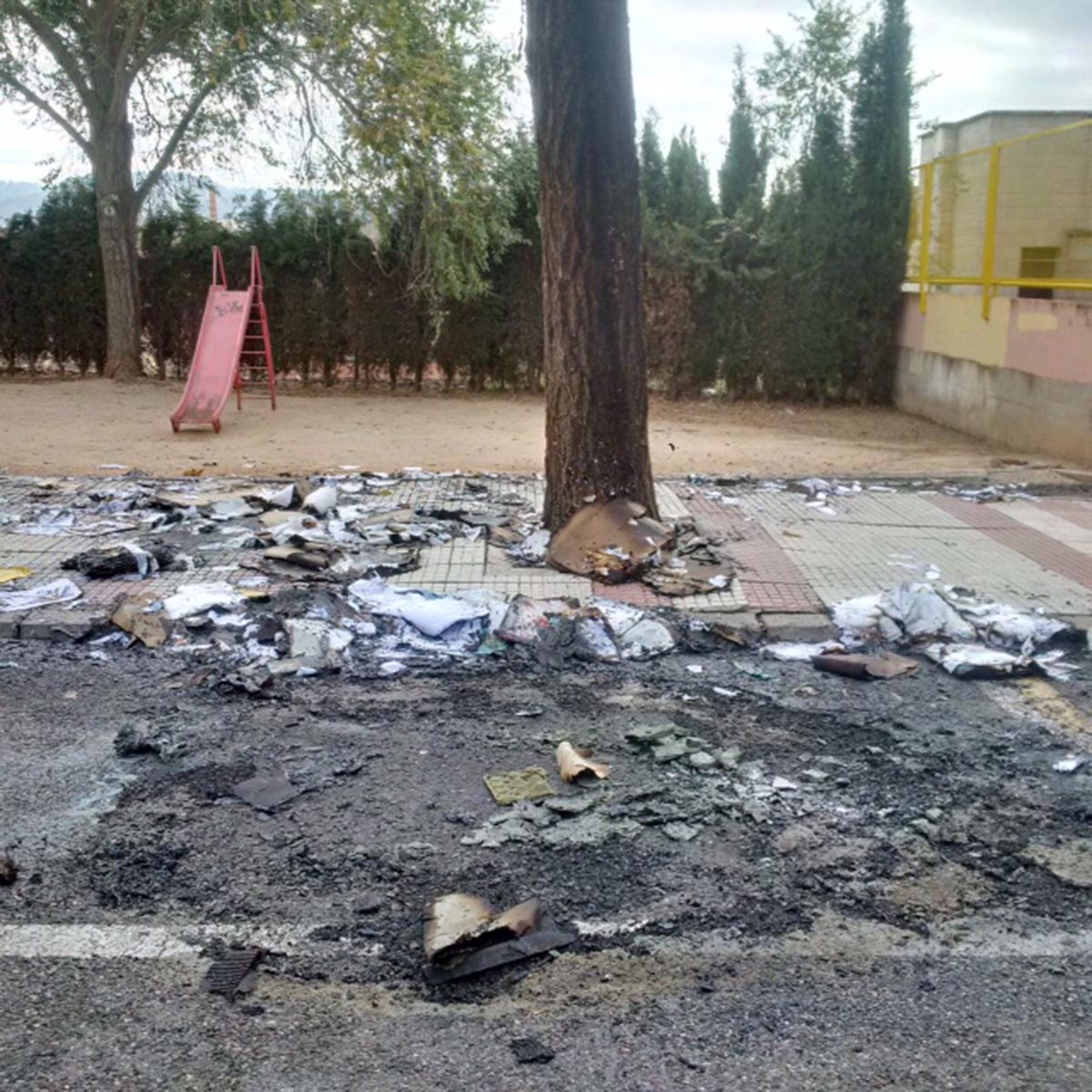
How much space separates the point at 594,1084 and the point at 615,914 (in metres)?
0.67

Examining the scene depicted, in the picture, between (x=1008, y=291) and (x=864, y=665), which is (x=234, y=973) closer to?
(x=864, y=665)

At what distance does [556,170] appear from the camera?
655 cm

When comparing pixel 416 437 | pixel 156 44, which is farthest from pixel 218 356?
pixel 156 44

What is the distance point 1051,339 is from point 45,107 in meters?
12.8

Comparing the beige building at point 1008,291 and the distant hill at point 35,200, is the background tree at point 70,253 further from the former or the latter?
the beige building at point 1008,291

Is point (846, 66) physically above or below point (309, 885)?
above

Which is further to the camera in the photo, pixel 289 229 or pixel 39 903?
pixel 289 229

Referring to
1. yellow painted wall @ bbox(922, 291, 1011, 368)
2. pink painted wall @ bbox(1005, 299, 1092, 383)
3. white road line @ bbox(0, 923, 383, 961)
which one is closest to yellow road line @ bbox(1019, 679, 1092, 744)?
white road line @ bbox(0, 923, 383, 961)

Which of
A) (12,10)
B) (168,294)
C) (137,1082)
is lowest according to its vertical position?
(137,1082)

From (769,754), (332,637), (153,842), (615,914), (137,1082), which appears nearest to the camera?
(137,1082)

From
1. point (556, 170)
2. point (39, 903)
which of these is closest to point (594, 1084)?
point (39, 903)

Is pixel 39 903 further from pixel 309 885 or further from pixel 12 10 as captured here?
pixel 12 10

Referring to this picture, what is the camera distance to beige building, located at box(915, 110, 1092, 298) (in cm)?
1072

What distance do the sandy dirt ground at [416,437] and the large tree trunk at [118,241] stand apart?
0.64 m
